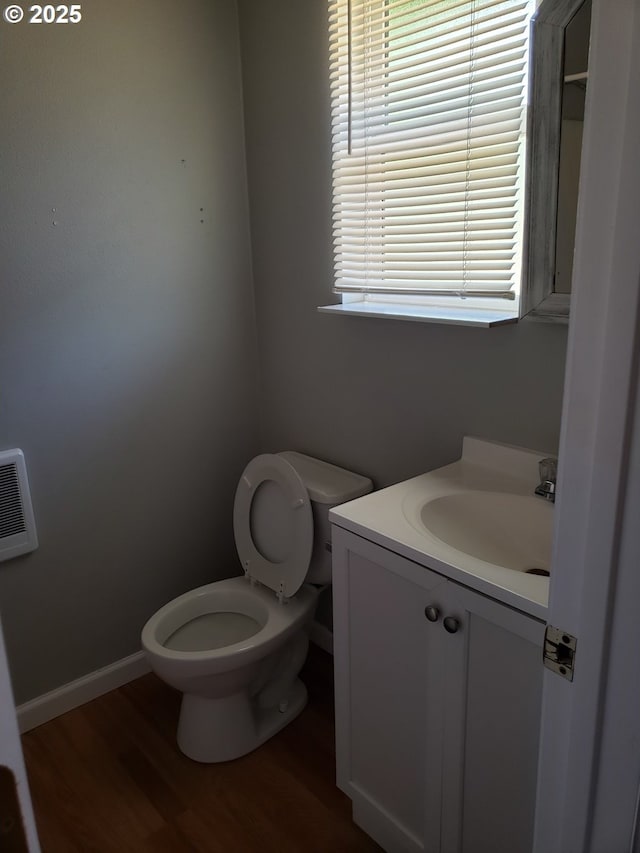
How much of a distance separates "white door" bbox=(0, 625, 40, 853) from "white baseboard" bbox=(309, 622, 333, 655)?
1.93 meters

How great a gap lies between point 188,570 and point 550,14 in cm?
198

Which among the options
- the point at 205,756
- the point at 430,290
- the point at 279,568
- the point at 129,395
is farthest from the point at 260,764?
the point at 430,290

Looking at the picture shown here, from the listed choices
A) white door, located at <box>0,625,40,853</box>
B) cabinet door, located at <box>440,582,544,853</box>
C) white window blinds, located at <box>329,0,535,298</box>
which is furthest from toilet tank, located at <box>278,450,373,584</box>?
white door, located at <box>0,625,40,853</box>

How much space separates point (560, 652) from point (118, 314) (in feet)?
5.49

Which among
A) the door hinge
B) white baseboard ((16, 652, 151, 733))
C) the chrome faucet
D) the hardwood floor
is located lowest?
the hardwood floor

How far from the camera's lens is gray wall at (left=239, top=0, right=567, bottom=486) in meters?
1.63

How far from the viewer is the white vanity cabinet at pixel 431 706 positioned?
117 centimetres

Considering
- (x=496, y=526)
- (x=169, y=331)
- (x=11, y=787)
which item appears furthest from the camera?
(x=169, y=331)

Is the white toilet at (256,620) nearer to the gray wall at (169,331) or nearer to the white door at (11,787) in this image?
the gray wall at (169,331)

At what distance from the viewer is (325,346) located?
2.11m

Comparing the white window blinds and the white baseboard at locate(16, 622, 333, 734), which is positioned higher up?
the white window blinds

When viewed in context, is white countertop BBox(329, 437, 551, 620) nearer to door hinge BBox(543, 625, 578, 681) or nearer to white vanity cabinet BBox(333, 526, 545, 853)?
white vanity cabinet BBox(333, 526, 545, 853)

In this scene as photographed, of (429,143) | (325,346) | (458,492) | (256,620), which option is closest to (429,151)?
(429,143)

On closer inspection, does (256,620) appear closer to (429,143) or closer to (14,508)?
(14,508)
